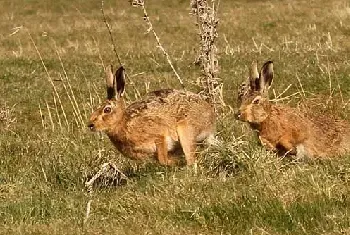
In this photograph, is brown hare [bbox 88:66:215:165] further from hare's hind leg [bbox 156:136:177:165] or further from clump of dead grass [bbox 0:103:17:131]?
clump of dead grass [bbox 0:103:17:131]

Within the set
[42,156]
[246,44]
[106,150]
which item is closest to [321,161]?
[106,150]

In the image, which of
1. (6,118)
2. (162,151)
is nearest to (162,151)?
(162,151)

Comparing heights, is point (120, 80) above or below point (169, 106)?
above

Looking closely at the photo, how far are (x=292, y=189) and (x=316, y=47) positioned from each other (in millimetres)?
11995

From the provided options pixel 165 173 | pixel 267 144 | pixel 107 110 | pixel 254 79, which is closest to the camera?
pixel 165 173

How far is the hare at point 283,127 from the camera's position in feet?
25.1

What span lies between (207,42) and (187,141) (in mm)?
2107

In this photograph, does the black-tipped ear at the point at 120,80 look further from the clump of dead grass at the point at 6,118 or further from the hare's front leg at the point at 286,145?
the clump of dead grass at the point at 6,118

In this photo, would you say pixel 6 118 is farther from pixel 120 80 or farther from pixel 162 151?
pixel 162 151

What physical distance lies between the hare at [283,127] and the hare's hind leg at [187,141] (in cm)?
50

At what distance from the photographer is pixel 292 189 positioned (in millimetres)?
6211

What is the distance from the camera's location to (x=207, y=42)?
9422 mm

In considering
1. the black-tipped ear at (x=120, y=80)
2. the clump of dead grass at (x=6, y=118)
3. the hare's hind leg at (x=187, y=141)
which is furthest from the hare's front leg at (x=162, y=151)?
the clump of dead grass at (x=6, y=118)

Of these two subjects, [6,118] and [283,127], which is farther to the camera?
[6,118]
